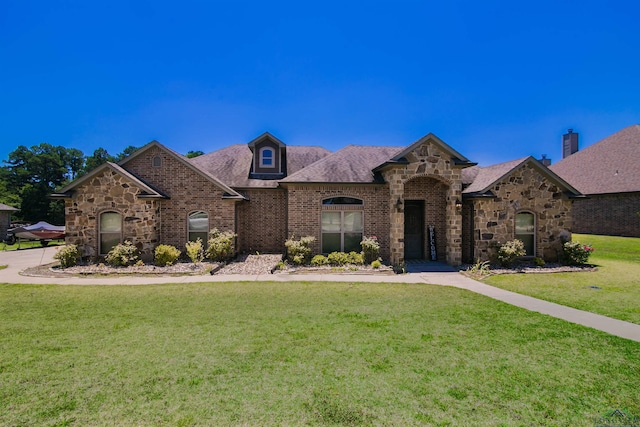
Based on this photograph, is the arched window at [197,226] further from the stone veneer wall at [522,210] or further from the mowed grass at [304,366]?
the stone veneer wall at [522,210]

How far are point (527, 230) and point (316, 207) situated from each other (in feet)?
31.3

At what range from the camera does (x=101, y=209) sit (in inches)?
530

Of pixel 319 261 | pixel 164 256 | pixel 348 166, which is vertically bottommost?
pixel 319 261

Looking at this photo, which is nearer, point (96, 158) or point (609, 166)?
point (609, 166)

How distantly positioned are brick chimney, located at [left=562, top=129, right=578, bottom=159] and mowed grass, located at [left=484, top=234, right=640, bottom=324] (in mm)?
25000

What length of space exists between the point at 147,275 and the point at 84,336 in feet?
20.6

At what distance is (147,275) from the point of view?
1143cm

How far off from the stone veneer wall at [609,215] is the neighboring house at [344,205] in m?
9.22

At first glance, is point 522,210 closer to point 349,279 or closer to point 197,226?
point 349,279

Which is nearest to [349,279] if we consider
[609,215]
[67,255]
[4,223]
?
[67,255]

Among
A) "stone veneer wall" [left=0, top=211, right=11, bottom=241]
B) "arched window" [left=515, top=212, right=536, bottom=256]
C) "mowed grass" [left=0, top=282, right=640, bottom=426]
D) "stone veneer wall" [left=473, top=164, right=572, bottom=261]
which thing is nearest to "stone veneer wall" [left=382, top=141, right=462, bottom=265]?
"stone veneer wall" [left=473, top=164, right=572, bottom=261]

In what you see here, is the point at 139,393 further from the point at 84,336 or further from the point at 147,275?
the point at 147,275

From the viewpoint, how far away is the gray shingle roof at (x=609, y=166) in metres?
21.0

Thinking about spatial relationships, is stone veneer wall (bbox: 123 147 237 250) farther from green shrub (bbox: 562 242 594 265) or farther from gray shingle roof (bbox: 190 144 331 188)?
green shrub (bbox: 562 242 594 265)
